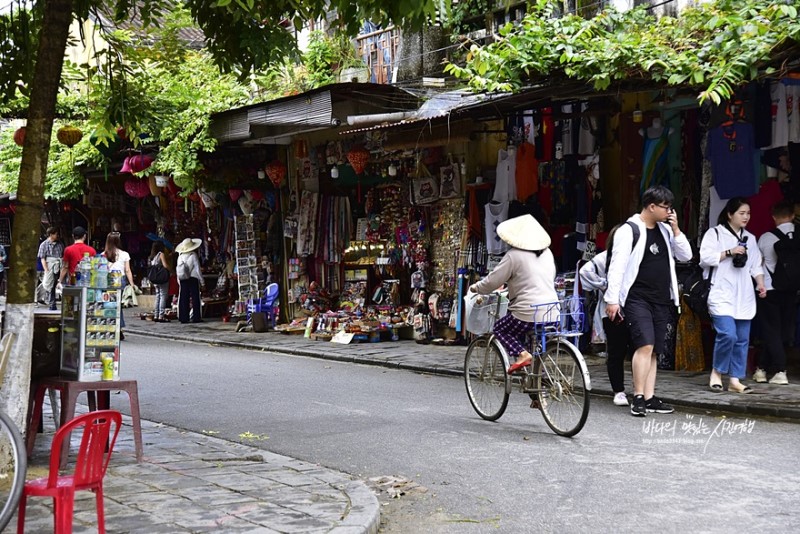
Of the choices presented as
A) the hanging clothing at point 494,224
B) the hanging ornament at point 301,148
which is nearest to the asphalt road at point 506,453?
the hanging clothing at point 494,224

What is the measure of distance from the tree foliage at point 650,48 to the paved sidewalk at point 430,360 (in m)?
2.96

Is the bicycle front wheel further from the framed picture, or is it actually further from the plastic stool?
the framed picture

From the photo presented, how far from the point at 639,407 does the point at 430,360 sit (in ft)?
17.0

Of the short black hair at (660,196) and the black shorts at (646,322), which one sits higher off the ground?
the short black hair at (660,196)

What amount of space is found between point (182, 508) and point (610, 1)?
34.9 ft

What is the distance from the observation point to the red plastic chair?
448 cm

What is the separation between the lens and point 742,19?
9.93 metres

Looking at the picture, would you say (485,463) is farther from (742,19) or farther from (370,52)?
(370,52)

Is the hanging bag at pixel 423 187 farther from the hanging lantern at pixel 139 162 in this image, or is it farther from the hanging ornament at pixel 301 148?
the hanging lantern at pixel 139 162

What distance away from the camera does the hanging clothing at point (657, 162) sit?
41.8 ft

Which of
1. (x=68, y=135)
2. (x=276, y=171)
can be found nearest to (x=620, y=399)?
(x=276, y=171)

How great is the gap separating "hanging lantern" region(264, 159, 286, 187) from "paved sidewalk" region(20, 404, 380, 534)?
1200 cm

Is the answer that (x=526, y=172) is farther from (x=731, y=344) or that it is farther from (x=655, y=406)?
(x=655, y=406)

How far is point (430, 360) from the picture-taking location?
545 inches
